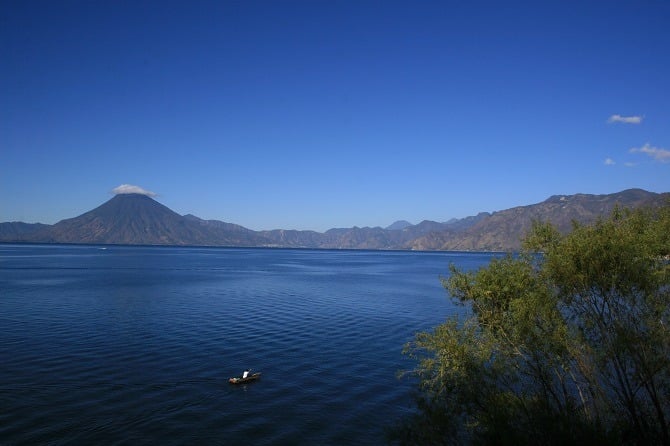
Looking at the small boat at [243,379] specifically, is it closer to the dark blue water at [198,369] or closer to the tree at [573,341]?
the dark blue water at [198,369]

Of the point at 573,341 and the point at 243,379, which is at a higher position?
the point at 573,341

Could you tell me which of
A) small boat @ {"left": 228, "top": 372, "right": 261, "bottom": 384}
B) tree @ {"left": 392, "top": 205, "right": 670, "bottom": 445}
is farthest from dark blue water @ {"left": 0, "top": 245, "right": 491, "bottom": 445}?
tree @ {"left": 392, "top": 205, "right": 670, "bottom": 445}

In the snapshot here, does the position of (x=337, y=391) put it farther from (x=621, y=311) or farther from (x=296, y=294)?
(x=296, y=294)

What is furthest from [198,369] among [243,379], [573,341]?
[573,341]

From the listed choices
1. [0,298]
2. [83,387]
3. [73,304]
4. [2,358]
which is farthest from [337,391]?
[0,298]

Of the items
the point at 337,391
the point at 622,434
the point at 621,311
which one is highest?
the point at 621,311

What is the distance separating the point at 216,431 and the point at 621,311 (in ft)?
93.2

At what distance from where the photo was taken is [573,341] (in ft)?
84.9

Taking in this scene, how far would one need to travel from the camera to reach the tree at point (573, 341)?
23589 mm

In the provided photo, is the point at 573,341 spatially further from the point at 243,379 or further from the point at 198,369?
the point at 198,369

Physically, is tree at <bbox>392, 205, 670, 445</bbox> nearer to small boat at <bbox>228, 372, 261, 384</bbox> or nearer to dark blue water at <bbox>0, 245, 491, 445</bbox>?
dark blue water at <bbox>0, 245, 491, 445</bbox>

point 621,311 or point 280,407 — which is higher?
point 621,311

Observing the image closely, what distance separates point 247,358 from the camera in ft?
159

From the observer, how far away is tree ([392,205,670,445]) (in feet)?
77.4
